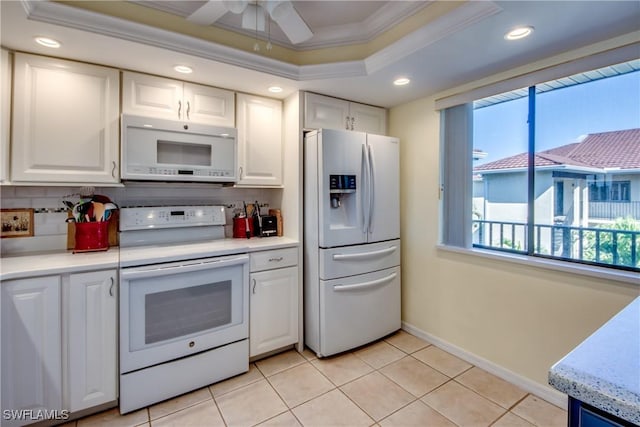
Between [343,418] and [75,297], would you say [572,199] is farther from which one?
[75,297]

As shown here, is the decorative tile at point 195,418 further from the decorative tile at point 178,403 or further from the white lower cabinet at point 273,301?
the white lower cabinet at point 273,301

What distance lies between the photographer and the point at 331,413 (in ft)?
6.25

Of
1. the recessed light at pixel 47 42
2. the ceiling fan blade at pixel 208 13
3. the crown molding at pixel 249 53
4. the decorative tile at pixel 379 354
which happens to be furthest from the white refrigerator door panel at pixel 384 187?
the recessed light at pixel 47 42

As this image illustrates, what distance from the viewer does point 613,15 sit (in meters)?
1.55

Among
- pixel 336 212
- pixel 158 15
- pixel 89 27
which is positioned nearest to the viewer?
pixel 89 27

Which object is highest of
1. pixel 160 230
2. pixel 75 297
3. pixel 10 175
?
pixel 10 175

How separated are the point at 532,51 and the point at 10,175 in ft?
10.9

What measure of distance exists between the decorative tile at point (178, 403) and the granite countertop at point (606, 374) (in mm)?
2037

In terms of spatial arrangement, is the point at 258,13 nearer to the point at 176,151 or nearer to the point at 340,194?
the point at 176,151

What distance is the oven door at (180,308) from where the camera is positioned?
75.0 inches

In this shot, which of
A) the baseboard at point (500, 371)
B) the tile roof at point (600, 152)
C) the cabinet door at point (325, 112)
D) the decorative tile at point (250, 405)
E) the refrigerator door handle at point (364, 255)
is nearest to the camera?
the tile roof at point (600, 152)

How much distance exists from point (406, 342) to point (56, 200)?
3054mm

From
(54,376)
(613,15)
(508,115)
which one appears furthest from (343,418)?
(613,15)

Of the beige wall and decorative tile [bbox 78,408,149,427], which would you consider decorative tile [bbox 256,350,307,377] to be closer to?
decorative tile [bbox 78,408,149,427]
